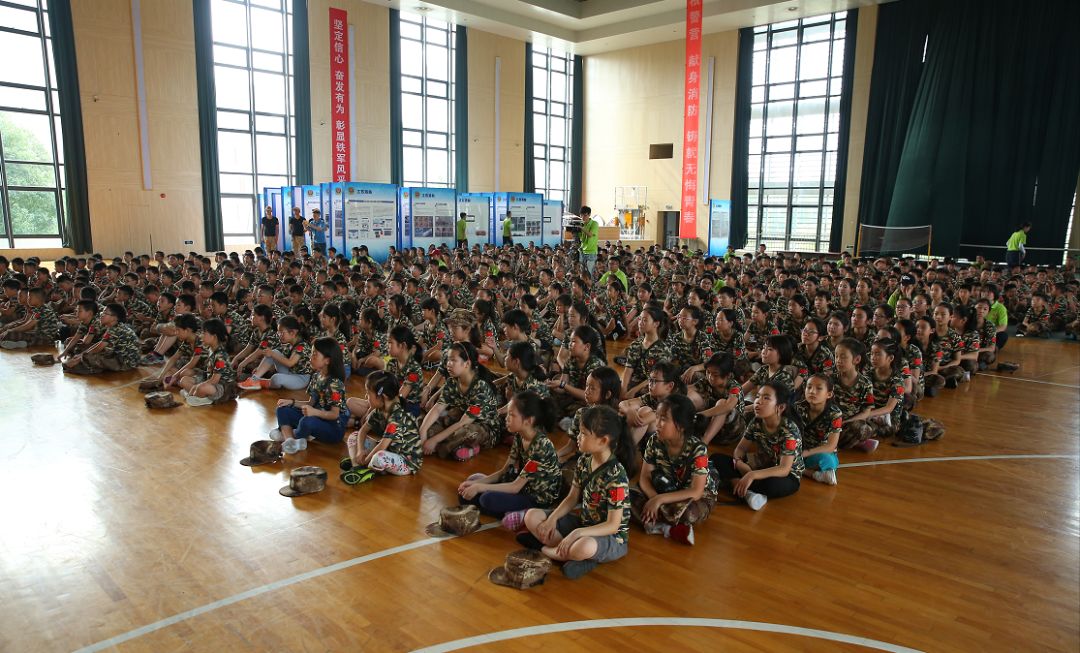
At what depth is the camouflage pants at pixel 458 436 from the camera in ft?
16.2

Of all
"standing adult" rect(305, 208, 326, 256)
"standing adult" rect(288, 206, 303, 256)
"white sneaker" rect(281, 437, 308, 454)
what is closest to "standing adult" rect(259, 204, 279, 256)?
"standing adult" rect(288, 206, 303, 256)

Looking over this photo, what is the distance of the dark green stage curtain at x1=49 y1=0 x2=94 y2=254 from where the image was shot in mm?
15695

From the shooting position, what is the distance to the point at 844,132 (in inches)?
851

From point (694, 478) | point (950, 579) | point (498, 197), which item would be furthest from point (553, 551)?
point (498, 197)

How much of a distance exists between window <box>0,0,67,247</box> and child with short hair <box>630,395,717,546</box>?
17.7 metres

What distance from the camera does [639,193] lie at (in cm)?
2667

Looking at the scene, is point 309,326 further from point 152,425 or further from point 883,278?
point 883,278

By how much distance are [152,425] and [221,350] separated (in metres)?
1.03

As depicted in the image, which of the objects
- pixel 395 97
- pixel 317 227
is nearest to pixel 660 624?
pixel 317 227

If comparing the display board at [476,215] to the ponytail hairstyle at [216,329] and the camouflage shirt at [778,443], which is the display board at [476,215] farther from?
the camouflage shirt at [778,443]

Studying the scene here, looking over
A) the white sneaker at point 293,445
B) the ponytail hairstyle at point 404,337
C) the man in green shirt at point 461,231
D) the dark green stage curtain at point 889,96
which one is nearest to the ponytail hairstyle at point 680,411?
the ponytail hairstyle at point 404,337

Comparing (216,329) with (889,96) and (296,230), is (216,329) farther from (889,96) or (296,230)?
(889,96)

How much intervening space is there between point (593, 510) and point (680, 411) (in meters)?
0.71

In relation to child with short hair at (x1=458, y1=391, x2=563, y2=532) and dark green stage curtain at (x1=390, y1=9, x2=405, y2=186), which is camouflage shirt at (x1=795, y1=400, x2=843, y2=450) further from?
dark green stage curtain at (x1=390, y1=9, x2=405, y2=186)
